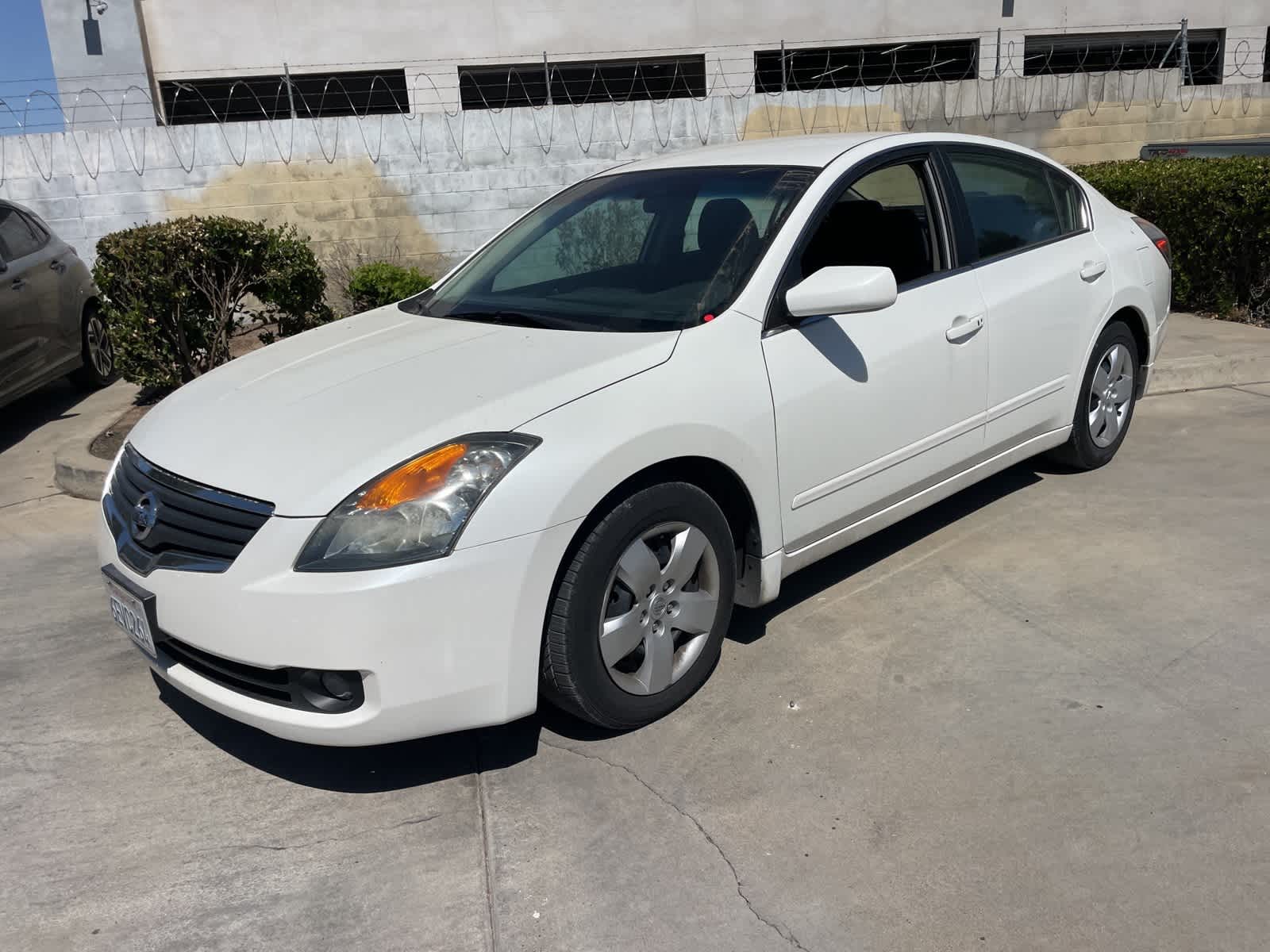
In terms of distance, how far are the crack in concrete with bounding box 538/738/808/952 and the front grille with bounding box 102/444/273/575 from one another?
1.12 metres

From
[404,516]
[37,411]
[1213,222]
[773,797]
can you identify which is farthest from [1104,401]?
[37,411]

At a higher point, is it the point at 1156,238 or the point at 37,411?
the point at 1156,238

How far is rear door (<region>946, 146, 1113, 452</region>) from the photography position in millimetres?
4402

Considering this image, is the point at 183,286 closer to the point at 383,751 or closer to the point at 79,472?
the point at 79,472

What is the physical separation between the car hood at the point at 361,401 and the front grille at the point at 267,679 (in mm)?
445

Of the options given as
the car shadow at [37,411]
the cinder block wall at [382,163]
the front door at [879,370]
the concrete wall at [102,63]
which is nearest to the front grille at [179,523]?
the front door at [879,370]

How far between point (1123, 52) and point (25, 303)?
1997 cm

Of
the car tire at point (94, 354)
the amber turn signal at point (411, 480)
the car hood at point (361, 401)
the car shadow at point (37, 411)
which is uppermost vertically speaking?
the car hood at point (361, 401)

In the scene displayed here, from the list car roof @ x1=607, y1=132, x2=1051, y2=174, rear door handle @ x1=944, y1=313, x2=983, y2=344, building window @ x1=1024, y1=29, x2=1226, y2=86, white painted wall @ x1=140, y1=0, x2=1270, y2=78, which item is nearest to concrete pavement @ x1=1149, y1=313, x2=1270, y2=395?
car roof @ x1=607, y1=132, x2=1051, y2=174

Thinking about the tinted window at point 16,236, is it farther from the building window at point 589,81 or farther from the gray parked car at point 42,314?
the building window at point 589,81

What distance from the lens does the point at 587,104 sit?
37.9 feet

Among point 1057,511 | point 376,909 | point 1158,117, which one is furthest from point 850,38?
point 376,909

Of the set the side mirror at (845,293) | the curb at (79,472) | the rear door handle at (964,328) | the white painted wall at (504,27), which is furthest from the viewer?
the white painted wall at (504,27)

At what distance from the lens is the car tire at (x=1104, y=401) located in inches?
199
